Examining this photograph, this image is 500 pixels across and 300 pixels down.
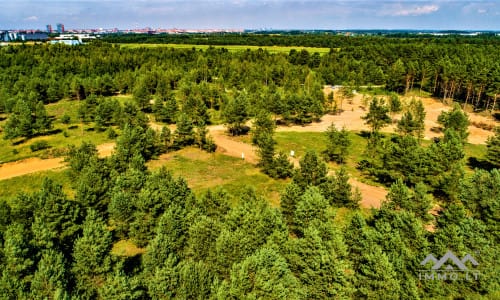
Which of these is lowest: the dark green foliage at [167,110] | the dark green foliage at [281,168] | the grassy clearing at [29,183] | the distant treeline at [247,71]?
the grassy clearing at [29,183]

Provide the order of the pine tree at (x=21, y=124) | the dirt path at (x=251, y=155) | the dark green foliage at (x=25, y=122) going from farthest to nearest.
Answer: the dark green foliage at (x=25, y=122)
the pine tree at (x=21, y=124)
the dirt path at (x=251, y=155)

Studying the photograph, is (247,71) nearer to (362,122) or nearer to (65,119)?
(362,122)

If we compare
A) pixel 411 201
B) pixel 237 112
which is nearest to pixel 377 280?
pixel 411 201

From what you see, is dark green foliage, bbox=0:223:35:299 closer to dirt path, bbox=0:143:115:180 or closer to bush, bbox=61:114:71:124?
dirt path, bbox=0:143:115:180

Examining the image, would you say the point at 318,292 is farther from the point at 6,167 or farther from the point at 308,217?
the point at 6,167

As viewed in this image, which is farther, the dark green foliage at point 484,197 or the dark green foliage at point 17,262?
the dark green foliage at point 484,197

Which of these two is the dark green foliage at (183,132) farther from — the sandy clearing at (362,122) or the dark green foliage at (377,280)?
the dark green foliage at (377,280)

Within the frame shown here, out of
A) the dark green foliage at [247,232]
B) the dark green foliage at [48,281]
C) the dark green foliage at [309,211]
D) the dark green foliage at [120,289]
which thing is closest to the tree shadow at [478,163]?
the dark green foliage at [309,211]
